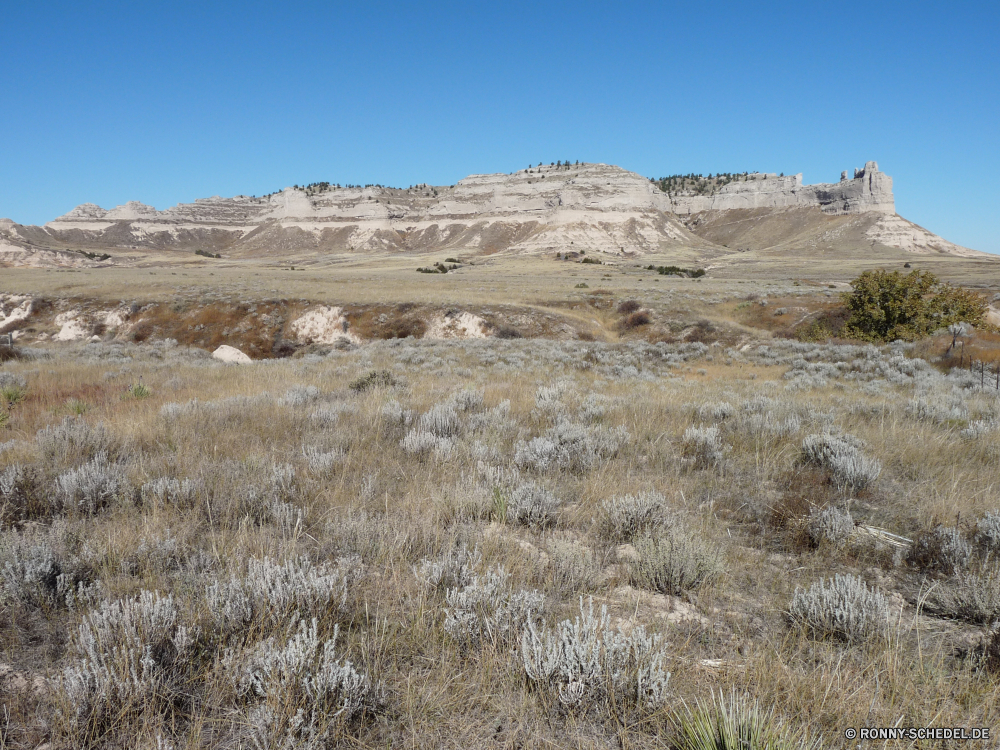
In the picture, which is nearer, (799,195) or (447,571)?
(447,571)

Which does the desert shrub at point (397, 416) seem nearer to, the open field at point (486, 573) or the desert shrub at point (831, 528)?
the open field at point (486, 573)

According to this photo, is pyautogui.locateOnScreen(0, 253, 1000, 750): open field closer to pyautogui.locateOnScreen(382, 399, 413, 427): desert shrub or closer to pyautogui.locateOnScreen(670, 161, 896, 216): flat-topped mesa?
pyautogui.locateOnScreen(382, 399, 413, 427): desert shrub

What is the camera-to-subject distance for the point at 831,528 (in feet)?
10.9

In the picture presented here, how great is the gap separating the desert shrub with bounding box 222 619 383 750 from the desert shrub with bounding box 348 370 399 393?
6.70m

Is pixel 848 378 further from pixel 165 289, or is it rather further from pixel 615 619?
pixel 165 289

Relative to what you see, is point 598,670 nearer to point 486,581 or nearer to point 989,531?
point 486,581

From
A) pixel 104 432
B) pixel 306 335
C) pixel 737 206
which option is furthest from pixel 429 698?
pixel 737 206

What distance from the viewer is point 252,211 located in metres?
149

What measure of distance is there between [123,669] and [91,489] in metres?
2.31

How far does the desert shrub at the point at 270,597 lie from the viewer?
7.19ft

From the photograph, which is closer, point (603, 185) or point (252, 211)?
point (603, 185)

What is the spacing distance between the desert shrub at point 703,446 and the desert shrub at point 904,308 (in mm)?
19862

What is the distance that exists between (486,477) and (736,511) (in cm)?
210

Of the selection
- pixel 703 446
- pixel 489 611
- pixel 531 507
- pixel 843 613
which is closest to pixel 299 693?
pixel 489 611
